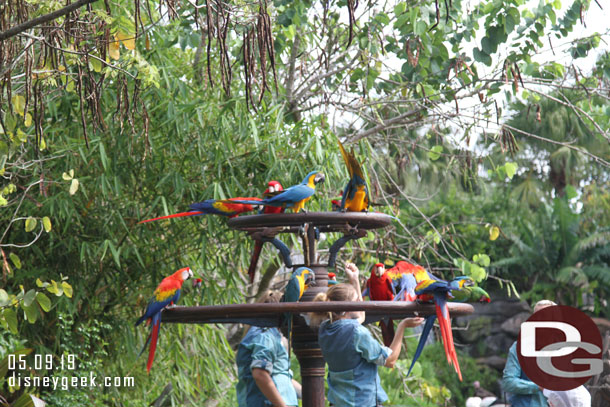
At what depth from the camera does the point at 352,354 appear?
8.41ft

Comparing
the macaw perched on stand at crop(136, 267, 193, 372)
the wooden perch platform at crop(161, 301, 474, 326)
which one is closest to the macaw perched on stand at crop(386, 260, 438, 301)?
the wooden perch platform at crop(161, 301, 474, 326)

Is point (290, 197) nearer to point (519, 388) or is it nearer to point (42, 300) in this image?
point (42, 300)

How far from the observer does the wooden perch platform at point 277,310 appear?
2.21 meters

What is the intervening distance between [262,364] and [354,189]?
801 mm

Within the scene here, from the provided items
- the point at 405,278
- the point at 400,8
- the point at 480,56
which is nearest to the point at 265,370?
the point at 405,278

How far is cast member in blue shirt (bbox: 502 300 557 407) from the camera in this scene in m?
2.93

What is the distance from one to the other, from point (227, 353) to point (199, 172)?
124cm

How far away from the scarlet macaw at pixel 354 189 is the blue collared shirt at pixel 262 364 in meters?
0.67

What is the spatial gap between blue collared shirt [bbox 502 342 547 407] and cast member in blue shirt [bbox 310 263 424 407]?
62cm

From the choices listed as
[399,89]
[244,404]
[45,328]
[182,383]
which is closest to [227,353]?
[182,383]

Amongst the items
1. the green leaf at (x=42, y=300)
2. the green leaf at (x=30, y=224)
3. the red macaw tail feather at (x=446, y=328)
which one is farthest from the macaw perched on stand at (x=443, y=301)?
the green leaf at (x=30, y=224)

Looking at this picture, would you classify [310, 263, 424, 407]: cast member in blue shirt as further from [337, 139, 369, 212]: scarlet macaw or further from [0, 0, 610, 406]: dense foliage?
[0, 0, 610, 406]: dense foliage

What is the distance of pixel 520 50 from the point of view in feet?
14.7

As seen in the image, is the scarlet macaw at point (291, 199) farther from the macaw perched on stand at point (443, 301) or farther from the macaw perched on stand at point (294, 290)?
the macaw perched on stand at point (443, 301)
